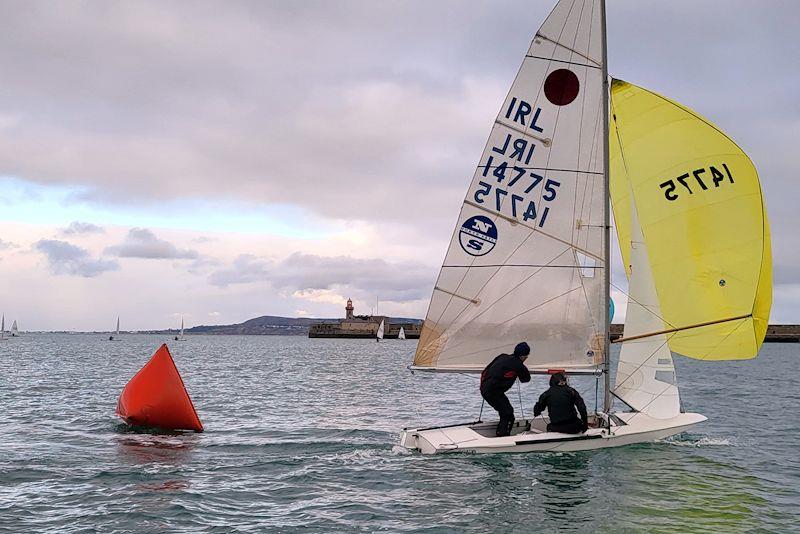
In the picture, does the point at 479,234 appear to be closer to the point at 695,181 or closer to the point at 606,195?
the point at 606,195

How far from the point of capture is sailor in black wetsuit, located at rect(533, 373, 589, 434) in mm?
14656

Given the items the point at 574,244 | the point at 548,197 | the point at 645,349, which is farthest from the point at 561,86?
the point at 645,349

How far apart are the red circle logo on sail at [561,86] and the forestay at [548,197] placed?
21 millimetres

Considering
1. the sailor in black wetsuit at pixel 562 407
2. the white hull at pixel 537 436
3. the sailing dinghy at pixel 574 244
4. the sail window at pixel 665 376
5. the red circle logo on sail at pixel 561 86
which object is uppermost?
the red circle logo on sail at pixel 561 86

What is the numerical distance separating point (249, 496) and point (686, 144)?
37.9 feet

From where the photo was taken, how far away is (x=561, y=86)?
1557 centimetres

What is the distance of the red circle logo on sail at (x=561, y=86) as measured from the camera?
15.6 meters

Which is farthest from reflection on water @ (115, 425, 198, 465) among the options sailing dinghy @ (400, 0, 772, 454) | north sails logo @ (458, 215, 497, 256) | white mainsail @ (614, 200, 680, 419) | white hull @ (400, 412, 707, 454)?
white mainsail @ (614, 200, 680, 419)

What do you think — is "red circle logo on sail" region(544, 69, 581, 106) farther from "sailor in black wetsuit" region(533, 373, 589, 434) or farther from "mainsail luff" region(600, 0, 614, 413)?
"sailor in black wetsuit" region(533, 373, 589, 434)

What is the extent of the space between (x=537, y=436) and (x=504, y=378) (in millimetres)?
1289

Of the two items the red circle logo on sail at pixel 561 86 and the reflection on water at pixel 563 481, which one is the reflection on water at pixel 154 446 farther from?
the red circle logo on sail at pixel 561 86

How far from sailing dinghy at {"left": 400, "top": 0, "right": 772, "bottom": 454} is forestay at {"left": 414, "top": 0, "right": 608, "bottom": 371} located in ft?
0.07

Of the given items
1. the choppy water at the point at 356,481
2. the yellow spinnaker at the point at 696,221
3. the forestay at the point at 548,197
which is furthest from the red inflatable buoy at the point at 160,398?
the yellow spinnaker at the point at 696,221

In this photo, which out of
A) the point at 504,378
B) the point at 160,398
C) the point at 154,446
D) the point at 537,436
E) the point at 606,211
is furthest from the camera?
the point at 160,398
